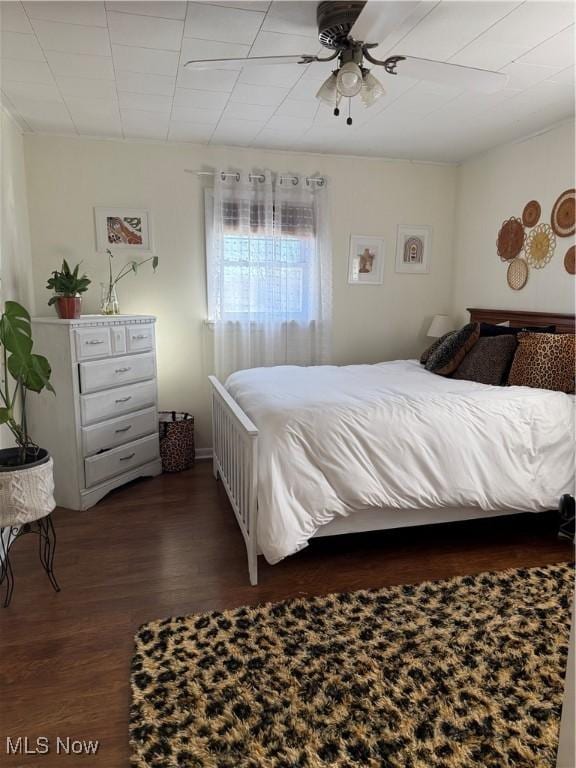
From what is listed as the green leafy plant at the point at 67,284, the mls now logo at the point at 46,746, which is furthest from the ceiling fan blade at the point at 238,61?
the mls now logo at the point at 46,746

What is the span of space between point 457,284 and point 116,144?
3.16m

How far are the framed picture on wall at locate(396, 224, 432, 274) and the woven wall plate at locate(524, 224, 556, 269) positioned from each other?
1.04m

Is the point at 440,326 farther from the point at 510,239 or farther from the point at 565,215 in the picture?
the point at 565,215

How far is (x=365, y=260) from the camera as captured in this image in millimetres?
4336

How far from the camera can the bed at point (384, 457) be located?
2.16m

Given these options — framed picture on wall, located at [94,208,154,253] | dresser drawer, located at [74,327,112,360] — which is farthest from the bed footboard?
framed picture on wall, located at [94,208,154,253]

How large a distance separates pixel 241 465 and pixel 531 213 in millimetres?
2851

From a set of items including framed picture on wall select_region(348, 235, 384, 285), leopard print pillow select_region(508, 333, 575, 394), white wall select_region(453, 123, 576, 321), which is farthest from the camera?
framed picture on wall select_region(348, 235, 384, 285)

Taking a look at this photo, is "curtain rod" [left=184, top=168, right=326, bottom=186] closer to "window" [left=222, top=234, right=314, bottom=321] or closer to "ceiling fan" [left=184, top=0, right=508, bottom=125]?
"window" [left=222, top=234, right=314, bottom=321]

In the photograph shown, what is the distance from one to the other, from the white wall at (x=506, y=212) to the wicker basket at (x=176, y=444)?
8.83 ft

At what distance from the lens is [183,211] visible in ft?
12.8

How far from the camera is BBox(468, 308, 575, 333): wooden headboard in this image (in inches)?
127

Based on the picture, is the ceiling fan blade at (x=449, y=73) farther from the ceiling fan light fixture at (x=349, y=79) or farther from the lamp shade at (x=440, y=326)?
the lamp shade at (x=440, y=326)

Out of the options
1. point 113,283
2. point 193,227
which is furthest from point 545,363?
point 113,283
